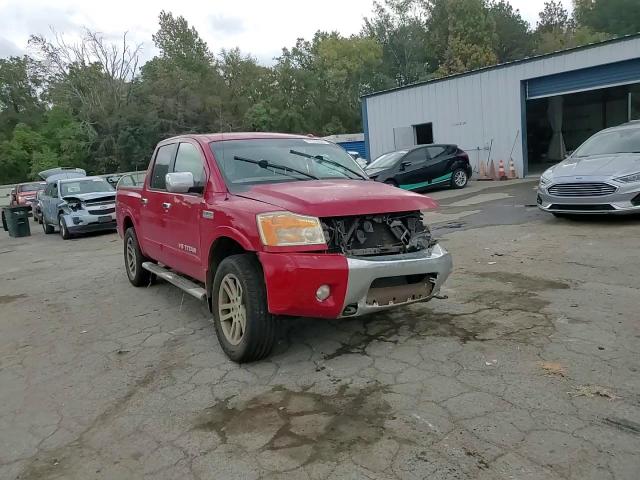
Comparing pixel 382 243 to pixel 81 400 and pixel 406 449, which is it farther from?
A: pixel 81 400

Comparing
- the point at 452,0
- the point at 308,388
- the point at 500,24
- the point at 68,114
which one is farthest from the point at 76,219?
the point at 500,24

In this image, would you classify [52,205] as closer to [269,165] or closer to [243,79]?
[269,165]

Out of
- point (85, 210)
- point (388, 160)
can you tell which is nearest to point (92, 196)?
point (85, 210)

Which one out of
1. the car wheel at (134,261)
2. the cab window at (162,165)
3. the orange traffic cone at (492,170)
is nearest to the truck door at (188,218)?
the cab window at (162,165)

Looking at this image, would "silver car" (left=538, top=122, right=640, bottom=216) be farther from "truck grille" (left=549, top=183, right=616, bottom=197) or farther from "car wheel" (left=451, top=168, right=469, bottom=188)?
"car wheel" (left=451, top=168, right=469, bottom=188)

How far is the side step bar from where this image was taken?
15.6ft

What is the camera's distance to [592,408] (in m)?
3.08

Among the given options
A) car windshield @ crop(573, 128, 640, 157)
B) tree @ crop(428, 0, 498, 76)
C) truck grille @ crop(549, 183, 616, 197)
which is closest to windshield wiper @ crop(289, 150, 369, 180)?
truck grille @ crop(549, 183, 616, 197)

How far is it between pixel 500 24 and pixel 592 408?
2572 inches

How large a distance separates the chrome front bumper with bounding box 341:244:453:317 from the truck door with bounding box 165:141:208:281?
62.8 inches

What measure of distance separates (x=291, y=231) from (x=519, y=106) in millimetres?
16976

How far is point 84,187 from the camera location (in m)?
14.9

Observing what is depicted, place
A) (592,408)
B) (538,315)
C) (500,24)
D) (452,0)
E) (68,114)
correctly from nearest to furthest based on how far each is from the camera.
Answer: (592,408), (538,315), (68,114), (452,0), (500,24)

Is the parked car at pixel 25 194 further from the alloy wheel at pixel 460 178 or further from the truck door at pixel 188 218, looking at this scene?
the truck door at pixel 188 218
